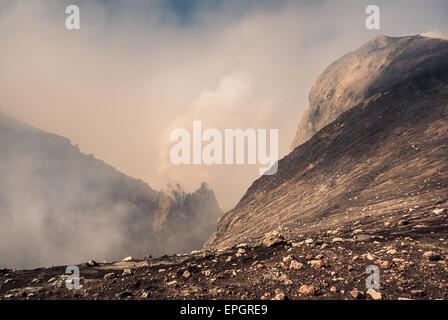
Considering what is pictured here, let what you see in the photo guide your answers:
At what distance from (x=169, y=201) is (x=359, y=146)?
16696cm

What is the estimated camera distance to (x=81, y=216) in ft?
560

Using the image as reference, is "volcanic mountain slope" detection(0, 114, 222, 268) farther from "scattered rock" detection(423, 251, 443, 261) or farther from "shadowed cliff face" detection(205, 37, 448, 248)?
"scattered rock" detection(423, 251, 443, 261)

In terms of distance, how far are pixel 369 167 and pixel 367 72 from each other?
5521 centimetres

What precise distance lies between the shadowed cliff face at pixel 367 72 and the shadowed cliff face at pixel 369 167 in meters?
0.70

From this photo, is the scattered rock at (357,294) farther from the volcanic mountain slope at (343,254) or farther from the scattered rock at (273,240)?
the scattered rock at (273,240)

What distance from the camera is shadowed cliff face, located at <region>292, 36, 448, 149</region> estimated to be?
46.8 metres

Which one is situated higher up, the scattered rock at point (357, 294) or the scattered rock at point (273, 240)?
the scattered rock at point (273, 240)

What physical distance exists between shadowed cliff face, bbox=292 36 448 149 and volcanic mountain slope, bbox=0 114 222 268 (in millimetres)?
115920

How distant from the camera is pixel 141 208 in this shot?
183m

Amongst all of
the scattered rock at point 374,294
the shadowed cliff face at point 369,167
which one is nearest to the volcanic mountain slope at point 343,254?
the scattered rock at point 374,294

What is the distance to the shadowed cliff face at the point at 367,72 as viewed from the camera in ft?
153

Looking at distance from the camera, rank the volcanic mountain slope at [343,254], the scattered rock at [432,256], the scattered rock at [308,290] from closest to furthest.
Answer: the scattered rock at [308,290] → the volcanic mountain slope at [343,254] → the scattered rock at [432,256]

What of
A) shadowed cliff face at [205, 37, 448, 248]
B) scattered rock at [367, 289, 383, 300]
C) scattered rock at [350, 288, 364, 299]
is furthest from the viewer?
shadowed cliff face at [205, 37, 448, 248]

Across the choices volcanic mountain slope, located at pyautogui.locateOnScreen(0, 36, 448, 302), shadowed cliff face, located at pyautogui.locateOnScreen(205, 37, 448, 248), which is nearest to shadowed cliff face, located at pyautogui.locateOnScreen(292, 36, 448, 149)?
shadowed cliff face, located at pyautogui.locateOnScreen(205, 37, 448, 248)
